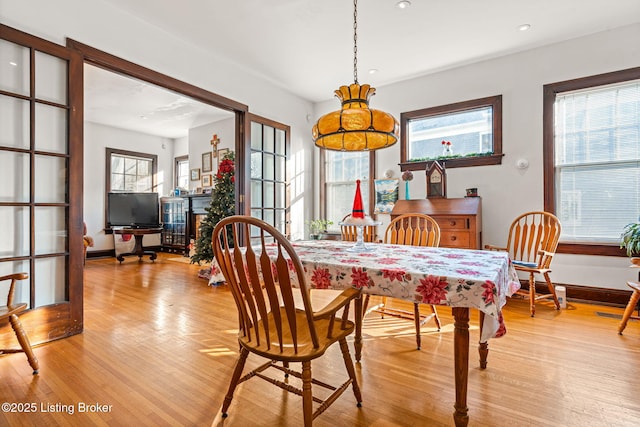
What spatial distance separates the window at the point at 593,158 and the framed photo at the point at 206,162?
584 cm

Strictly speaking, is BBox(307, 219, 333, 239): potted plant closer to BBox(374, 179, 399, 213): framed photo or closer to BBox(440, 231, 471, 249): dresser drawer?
BBox(374, 179, 399, 213): framed photo

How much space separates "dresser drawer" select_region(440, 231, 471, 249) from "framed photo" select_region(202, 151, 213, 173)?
4994 mm

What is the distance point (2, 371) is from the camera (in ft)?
6.23

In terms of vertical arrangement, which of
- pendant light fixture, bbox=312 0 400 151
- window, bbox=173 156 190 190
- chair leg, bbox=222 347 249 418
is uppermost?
window, bbox=173 156 190 190

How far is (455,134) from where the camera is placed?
13.8 ft

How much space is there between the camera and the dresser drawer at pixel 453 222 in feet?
11.6

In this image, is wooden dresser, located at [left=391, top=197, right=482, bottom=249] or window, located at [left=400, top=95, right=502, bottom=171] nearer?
wooden dresser, located at [left=391, top=197, right=482, bottom=249]

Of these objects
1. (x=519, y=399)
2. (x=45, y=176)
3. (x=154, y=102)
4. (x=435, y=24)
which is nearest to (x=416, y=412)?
(x=519, y=399)

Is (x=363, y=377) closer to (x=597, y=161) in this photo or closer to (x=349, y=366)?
(x=349, y=366)

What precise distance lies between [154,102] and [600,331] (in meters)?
6.48

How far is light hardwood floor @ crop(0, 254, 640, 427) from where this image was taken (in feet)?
4.89

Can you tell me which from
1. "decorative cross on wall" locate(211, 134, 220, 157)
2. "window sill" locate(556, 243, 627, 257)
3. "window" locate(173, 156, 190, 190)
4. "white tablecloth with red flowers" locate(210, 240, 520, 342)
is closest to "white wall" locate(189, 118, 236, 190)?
"decorative cross on wall" locate(211, 134, 220, 157)

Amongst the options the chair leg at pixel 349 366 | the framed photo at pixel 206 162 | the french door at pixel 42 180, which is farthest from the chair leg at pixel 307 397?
the framed photo at pixel 206 162

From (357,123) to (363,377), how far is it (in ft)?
4.92
